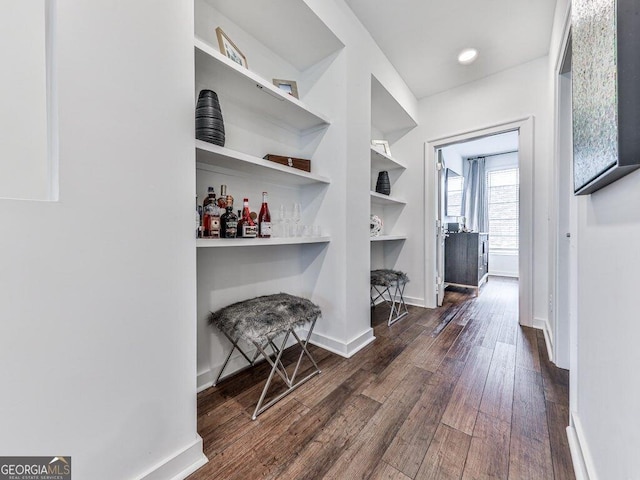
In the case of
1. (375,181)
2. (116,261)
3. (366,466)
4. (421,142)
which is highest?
(421,142)

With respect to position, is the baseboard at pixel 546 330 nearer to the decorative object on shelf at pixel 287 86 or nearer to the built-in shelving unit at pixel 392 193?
the built-in shelving unit at pixel 392 193

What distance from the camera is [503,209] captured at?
512 cm

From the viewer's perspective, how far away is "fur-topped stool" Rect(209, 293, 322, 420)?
1282mm

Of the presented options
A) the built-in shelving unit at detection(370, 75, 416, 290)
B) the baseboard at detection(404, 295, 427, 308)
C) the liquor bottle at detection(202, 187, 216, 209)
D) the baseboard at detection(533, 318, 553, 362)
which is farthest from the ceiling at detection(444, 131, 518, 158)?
the liquor bottle at detection(202, 187, 216, 209)

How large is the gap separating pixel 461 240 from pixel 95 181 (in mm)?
4111

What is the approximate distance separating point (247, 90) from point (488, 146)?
490 cm

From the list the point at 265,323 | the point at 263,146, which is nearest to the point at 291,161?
the point at 263,146

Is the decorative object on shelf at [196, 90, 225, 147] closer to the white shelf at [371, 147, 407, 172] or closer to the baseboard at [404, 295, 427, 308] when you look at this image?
the white shelf at [371, 147, 407, 172]

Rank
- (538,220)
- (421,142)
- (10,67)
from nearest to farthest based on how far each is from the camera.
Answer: (10,67), (538,220), (421,142)

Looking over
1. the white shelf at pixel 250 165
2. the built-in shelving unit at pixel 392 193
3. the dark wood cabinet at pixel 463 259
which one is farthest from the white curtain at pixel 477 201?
the white shelf at pixel 250 165

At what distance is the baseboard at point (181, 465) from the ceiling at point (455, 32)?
2.82 metres

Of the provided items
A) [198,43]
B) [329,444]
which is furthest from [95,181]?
[329,444]

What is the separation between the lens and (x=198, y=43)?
1173mm

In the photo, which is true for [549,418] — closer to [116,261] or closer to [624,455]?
[624,455]
